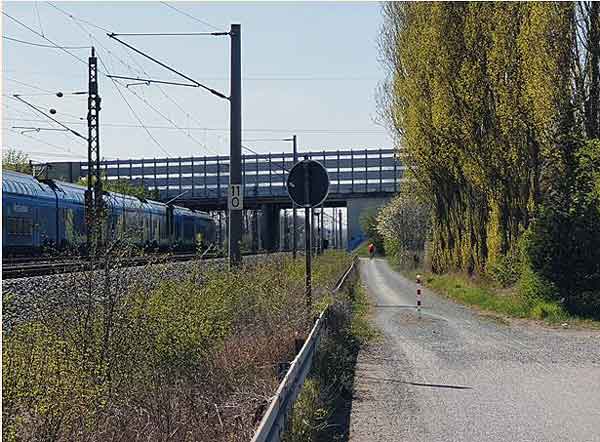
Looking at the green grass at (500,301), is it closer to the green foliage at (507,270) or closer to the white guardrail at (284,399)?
the green foliage at (507,270)

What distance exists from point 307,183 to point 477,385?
401 cm

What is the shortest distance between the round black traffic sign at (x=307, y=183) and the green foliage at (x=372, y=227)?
74.7 m

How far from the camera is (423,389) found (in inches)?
440

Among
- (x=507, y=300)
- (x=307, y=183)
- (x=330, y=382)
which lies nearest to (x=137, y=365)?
(x=330, y=382)

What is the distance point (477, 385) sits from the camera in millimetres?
11461

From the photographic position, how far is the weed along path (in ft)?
28.6

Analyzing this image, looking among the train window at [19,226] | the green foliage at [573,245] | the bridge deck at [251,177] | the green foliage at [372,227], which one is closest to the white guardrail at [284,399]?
the green foliage at [573,245]

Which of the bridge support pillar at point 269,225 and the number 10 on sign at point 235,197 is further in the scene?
the bridge support pillar at point 269,225

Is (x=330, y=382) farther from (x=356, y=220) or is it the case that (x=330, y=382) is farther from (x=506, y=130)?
(x=356, y=220)

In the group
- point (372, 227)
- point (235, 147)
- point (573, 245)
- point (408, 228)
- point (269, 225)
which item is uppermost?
point (235, 147)

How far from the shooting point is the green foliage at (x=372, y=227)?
89.3 meters

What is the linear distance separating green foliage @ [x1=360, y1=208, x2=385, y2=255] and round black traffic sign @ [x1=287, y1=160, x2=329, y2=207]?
74.7m

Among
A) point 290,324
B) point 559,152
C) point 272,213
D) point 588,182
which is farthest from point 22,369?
point 272,213

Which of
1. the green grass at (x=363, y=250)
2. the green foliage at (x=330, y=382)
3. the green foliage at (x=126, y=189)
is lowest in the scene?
the green grass at (x=363, y=250)
